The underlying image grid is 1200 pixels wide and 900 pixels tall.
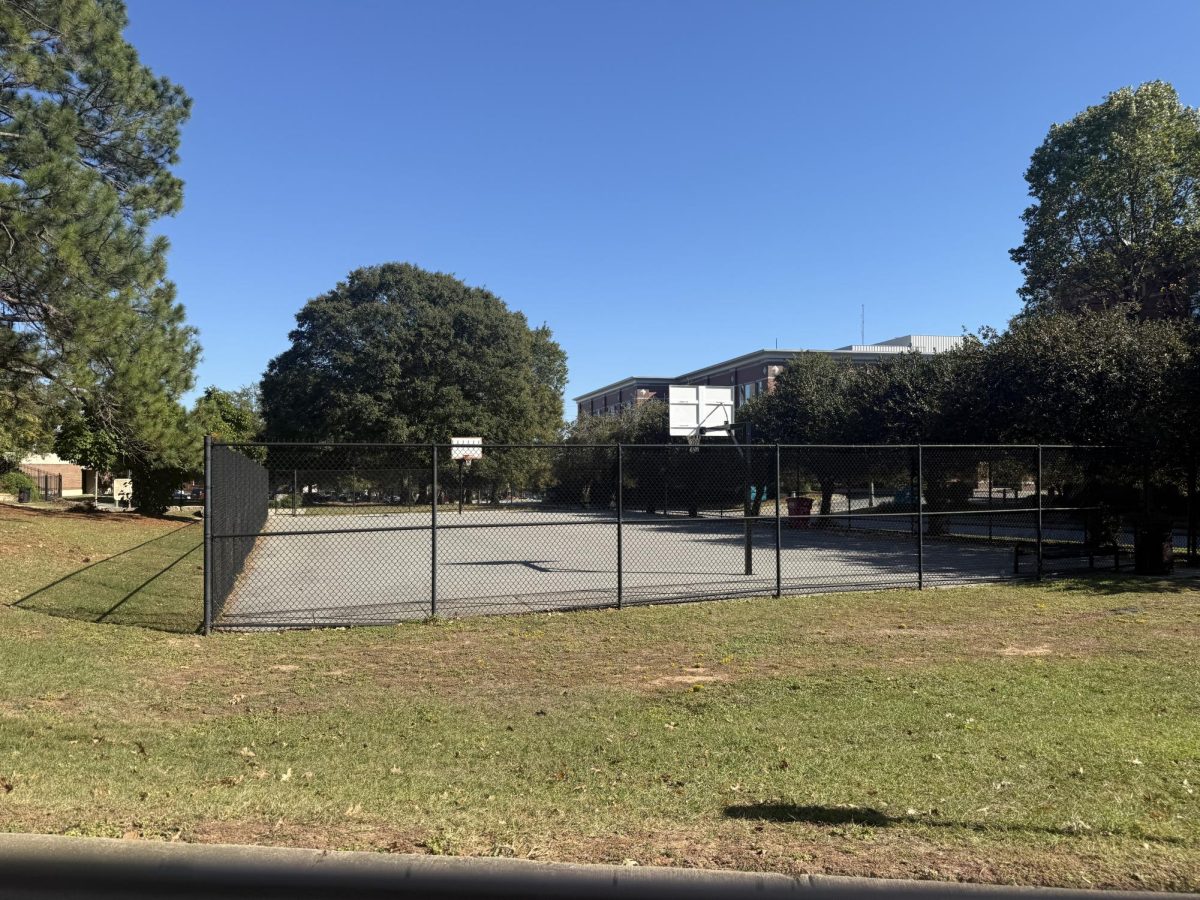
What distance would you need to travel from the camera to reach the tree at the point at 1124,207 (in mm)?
34500

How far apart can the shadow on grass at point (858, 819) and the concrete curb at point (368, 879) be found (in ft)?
2.11

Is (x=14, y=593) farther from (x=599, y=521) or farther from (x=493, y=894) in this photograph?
(x=493, y=894)

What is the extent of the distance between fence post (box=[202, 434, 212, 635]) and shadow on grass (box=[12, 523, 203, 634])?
0.59 meters

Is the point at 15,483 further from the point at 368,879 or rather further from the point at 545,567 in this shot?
the point at 368,879

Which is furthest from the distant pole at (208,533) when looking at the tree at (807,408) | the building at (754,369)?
the building at (754,369)

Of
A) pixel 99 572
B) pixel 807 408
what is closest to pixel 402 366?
pixel 807 408

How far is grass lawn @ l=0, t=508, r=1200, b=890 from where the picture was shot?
4133 millimetres

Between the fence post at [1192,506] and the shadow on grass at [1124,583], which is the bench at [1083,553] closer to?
the shadow on grass at [1124,583]

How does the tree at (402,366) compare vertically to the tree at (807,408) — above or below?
above

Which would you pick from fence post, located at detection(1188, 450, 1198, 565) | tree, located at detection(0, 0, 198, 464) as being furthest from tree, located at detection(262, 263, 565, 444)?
fence post, located at detection(1188, 450, 1198, 565)

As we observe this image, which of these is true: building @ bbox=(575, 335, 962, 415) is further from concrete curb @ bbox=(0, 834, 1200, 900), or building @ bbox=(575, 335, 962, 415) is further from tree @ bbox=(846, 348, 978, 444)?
concrete curb @ bbox=(0, 834, 1200, 900)

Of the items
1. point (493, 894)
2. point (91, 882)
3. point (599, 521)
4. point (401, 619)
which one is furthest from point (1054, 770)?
point (599, 521)

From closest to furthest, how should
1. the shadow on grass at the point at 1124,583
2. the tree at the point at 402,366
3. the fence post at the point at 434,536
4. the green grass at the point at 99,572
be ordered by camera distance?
the fence post at the point at 434,536 < the green grass at the point at 99,572 < the shadow on grass at the point at 1124,583 < the tree at the point at 402,366

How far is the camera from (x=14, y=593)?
11531 mm
